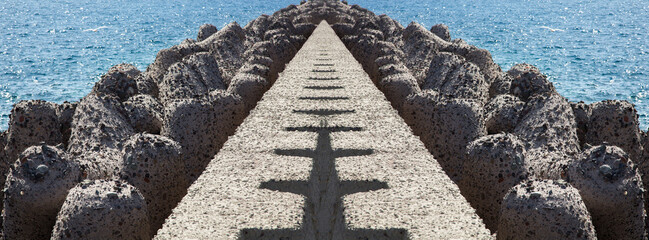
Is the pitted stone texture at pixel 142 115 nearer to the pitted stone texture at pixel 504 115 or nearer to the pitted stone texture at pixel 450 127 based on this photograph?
the pitted stone texture at pixel 450 127

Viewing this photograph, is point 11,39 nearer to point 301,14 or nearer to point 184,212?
point 301,14

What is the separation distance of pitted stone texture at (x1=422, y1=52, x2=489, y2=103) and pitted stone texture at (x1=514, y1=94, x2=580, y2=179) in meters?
1.02

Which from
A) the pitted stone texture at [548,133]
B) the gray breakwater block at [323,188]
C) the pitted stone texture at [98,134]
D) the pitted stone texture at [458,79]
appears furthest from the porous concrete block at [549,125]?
the pitted stone texture at [98,134]

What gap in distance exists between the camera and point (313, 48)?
7.59 metres

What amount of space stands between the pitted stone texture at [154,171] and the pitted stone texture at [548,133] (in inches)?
73.2

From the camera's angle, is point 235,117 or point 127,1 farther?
point 127,1

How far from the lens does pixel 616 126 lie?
3.49 m

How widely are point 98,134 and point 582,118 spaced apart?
298cm

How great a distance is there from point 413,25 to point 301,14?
A: 930cm

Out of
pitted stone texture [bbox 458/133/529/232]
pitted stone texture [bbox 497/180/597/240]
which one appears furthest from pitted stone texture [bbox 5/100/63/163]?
pitted stone texture [bbox 497/180/597/240]

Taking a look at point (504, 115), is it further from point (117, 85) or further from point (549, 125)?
point (117, 85)

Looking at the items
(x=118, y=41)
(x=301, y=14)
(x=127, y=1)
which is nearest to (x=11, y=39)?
(x=118, y=41)

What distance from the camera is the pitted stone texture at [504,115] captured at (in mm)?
3707

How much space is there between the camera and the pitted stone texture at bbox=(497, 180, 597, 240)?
211 centimetres
